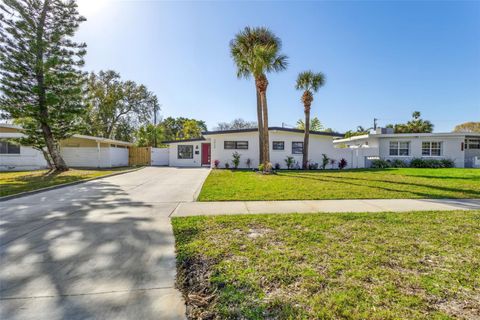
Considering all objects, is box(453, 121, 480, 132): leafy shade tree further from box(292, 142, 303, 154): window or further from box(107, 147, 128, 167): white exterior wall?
box(107, 147, 128, 167): white exterior wall

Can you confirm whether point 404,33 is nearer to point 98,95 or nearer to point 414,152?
point 414,152

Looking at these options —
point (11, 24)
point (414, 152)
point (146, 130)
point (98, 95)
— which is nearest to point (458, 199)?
point (414, 152)

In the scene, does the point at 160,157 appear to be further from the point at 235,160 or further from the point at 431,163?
the point at 431,163

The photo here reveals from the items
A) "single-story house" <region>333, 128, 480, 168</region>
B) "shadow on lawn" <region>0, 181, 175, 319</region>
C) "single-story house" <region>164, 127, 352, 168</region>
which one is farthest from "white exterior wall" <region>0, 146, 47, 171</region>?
"single-story house" <region>333, 128, 480, 168</region>

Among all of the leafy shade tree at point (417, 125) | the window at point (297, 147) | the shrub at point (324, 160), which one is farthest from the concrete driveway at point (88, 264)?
the leafy shade tree at point (417, 125)

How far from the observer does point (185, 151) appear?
71.9 feet

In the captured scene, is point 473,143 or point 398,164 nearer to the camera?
point 398,164

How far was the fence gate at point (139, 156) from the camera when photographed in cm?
2367

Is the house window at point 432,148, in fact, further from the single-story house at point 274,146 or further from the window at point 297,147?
the window at point 297,147

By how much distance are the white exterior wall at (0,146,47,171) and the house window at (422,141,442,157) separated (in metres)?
32.2

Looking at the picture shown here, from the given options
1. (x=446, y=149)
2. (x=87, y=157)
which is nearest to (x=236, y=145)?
(x=87, y=157)

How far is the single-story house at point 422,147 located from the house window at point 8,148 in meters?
26.9

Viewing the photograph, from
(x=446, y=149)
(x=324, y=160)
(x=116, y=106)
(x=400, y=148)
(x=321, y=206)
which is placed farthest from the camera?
(x=116, y=106)

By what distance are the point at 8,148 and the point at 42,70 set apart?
8.91 meters
